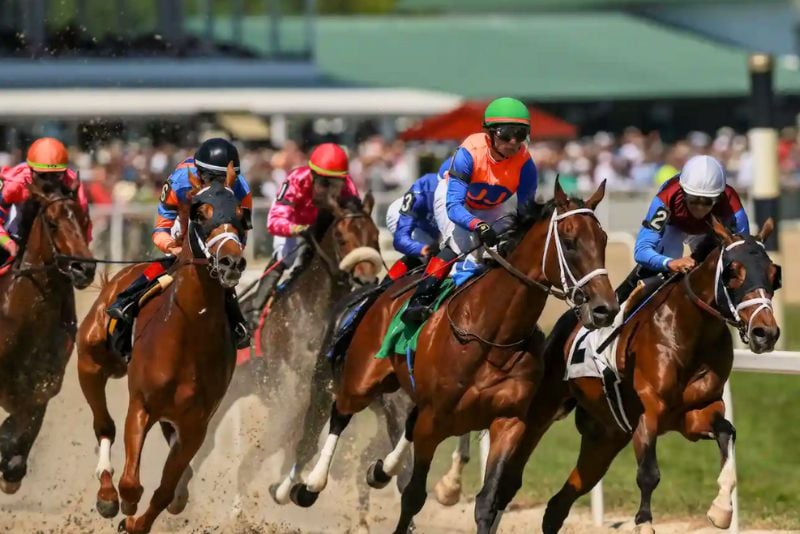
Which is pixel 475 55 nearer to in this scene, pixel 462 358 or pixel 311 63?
pixel 311 63

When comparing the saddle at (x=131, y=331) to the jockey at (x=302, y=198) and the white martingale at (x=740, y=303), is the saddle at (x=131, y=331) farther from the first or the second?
the white martingale at (x=740, y=303)

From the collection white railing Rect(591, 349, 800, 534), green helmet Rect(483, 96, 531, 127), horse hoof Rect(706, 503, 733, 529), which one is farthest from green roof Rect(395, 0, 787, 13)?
horse hoof Rect(706, 503, 733, 529)

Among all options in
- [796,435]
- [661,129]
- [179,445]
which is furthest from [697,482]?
[661,129]

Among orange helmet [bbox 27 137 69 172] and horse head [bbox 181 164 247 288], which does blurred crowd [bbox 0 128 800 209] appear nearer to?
orange helmet [bbox 27 137 69 172]

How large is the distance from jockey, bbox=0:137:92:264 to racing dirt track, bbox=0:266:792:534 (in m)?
1.35

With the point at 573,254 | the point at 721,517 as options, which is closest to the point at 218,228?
the point at 573,254

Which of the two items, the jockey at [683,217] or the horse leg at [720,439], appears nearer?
the horse leg at [720,439]

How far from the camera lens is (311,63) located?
35000mm

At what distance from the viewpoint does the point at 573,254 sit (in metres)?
7.50

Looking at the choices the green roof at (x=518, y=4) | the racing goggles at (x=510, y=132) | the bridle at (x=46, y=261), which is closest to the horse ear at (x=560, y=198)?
the racing goggles at (x=510, y=132)

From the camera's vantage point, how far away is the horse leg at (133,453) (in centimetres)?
824

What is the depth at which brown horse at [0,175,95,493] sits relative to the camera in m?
9.85

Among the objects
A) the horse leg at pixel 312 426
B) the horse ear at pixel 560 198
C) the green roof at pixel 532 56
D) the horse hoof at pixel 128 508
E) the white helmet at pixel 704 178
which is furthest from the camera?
the green roof at pixel 532 56

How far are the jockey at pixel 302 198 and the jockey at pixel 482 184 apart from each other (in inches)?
69.0
